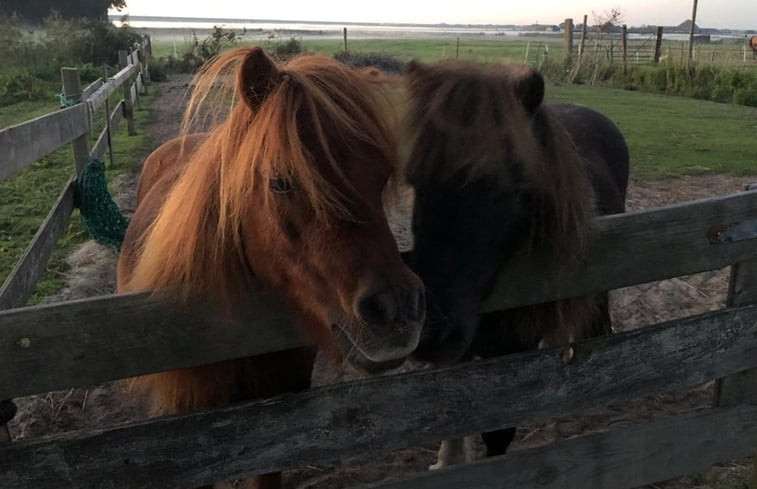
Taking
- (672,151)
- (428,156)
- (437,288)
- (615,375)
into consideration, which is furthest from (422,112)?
(672,151)

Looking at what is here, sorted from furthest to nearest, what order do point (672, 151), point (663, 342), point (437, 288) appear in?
1. point (672, 151)
2. point (663, 342)
3. point (437, 288)

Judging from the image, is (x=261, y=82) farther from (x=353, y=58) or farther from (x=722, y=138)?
(x=722, y=138)

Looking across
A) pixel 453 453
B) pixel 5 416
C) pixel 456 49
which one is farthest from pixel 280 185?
pixel 456 49

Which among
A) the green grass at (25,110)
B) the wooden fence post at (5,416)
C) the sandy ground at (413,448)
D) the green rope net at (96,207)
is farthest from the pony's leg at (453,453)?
the green grass at (25,110)

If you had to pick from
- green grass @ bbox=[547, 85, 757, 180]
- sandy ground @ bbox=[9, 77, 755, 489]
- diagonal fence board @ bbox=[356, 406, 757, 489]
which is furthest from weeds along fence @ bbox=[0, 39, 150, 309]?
green grass @ bbox=[547, 85, 757, 180]

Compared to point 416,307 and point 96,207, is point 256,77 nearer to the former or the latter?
point 416,307

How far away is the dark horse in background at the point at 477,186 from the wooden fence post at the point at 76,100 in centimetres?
465

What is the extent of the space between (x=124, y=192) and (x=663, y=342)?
747 centimetres

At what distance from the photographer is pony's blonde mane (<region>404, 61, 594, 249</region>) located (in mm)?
2240

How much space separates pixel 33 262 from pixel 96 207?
165 centimetres

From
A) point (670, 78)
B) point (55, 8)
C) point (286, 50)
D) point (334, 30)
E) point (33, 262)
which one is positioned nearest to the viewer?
point (33, 262)

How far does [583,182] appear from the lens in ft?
8.46

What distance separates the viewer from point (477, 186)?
2.21m

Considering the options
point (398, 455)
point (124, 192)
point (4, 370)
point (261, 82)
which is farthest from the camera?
point (124, 192)
